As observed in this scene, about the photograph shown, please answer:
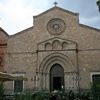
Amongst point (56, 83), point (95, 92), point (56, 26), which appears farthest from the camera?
point (56, 26)

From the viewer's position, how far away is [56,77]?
24750 mm

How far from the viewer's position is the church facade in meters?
23.7

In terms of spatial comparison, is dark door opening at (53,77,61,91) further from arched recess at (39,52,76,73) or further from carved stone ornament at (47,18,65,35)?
carved stone ornament at (47,18,65,35)

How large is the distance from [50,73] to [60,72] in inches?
51.6

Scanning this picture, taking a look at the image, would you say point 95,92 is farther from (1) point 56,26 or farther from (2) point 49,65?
(1) point 56,26

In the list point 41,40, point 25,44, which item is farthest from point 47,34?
point 25,44

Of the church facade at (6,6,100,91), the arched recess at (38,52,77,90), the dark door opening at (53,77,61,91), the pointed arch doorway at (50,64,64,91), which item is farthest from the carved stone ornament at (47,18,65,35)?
the dark door opening at (53,77,61,91)

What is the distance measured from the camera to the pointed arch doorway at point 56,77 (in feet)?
80.4

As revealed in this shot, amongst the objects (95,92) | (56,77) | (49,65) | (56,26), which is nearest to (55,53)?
(49,65)

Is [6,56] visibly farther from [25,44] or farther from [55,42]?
[55,42]

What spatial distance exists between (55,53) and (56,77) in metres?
3.13

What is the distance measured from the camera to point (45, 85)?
2406cm

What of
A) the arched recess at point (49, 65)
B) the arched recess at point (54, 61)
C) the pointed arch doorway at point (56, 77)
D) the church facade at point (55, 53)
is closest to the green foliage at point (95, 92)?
the church facade at point (55, 53)

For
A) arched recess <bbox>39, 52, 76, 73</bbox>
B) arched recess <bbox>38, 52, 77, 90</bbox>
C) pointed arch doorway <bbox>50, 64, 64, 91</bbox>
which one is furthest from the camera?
pointed arch doorway <bbox>50, 64, 64, 91</bbox>
